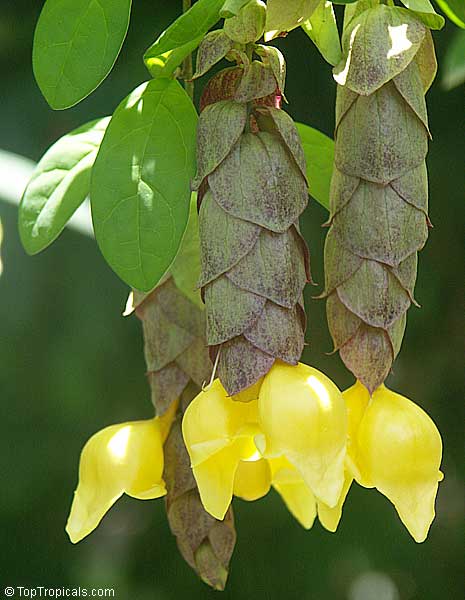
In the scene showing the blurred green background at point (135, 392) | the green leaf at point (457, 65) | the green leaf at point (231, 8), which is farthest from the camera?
the blurred green background at point (135, 392)

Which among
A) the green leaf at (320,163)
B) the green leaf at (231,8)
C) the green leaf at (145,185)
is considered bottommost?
the green leaf at (320,163)

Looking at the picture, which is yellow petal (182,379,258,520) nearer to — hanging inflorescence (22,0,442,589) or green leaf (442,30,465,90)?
hanging inflorescence (22,0,442,589)

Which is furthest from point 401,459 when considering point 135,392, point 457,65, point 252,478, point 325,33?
point 135,392

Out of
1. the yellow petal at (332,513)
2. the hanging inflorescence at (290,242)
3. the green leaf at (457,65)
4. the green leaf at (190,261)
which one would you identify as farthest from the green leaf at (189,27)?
the green leaf at (457,65)

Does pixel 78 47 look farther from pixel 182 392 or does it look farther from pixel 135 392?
pixel 135 392

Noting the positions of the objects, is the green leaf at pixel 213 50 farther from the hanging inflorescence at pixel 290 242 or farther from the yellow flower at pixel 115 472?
the yellow flower at pixel 115 472

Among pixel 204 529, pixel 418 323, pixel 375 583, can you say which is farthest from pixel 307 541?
pixel 204 529

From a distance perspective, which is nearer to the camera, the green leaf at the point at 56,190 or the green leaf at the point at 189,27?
the green leaf at the point at 189,27
